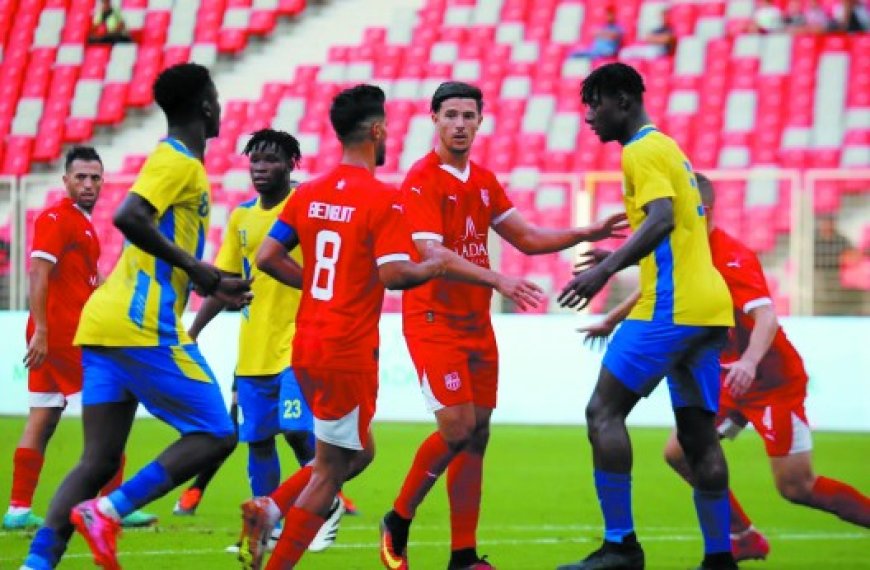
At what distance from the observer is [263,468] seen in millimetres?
8938

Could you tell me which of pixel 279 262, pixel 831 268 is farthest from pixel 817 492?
pixel 831 268

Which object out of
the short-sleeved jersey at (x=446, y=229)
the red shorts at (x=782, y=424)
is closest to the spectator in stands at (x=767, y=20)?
the red shorts at (x=782, y=424)

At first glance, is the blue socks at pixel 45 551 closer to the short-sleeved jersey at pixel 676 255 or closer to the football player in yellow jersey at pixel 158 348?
the football player in yellow jersey at pixel 158 348

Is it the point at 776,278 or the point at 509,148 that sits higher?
the point at 509,148

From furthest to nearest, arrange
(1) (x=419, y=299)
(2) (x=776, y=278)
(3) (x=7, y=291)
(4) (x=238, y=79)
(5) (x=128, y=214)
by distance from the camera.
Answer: (4) (x=238, y=79)
(3) (x=7, y=291)
(2) (x=776, y=278)
(1) (x=419, y=299)
(5) (x=128, y=214)

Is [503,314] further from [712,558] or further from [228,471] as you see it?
[712,558]

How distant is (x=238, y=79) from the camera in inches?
1004

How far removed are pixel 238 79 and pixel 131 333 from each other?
19085 mm

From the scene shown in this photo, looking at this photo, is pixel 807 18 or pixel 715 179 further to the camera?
pixel 807 18

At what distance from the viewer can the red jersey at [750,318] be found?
823 centimetres

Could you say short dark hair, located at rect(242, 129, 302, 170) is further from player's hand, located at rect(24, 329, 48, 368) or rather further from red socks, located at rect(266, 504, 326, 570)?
red socks, located at rect(266, 504, 326, 570)

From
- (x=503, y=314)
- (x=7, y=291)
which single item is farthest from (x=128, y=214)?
(x=7, y=291)

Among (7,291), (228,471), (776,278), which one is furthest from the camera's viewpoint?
(7,291)

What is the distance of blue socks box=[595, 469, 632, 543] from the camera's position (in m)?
7.34
